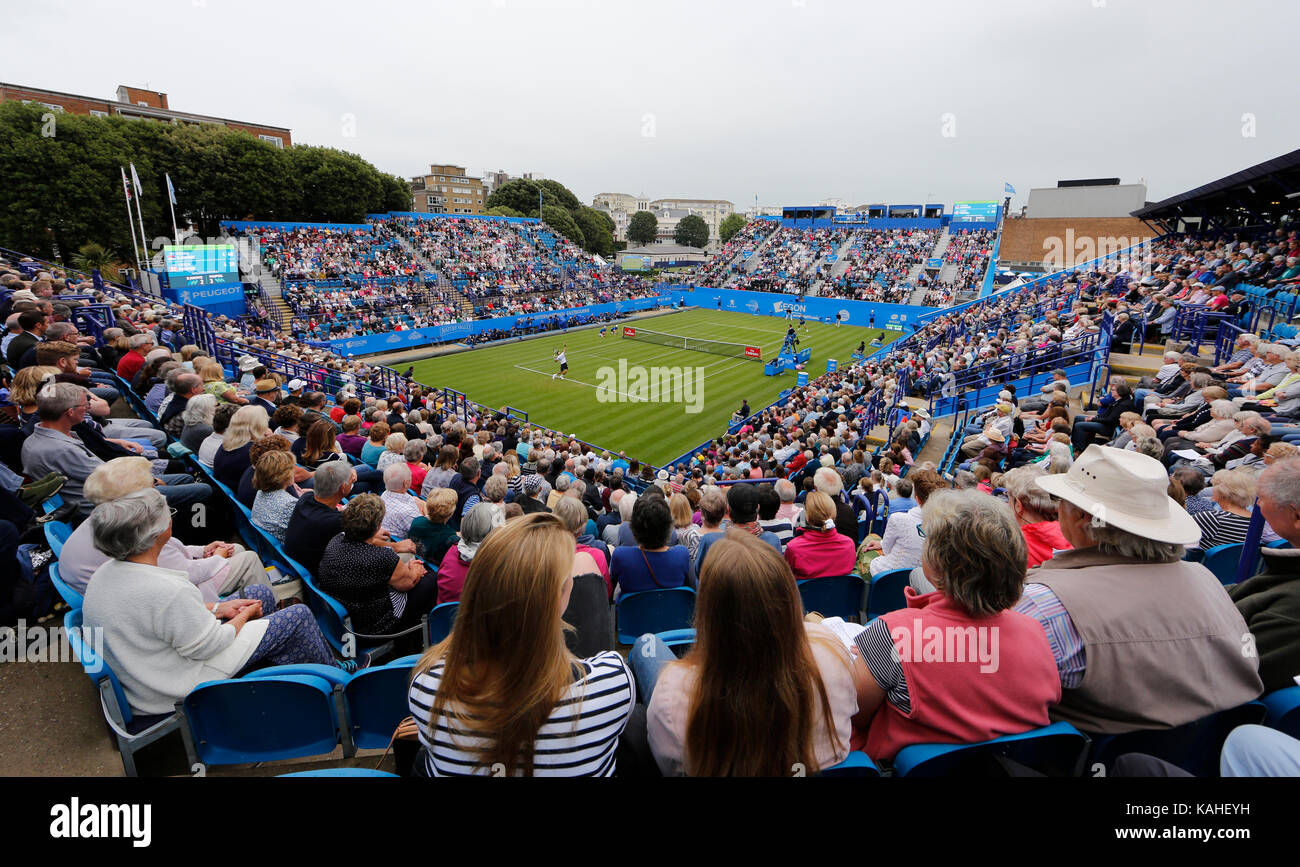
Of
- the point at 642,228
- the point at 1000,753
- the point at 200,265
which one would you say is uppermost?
the point at 642,228

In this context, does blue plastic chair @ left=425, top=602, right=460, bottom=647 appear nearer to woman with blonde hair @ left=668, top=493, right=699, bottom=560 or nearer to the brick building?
woman with blonde hair @ left=668, top=493, right=699, bottom=560

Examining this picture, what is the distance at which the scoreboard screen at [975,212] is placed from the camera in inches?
2249

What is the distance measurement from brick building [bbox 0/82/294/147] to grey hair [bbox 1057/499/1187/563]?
191ft

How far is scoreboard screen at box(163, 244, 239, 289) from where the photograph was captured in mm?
27625

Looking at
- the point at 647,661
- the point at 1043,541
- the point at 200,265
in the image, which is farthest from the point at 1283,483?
the point at 200,265

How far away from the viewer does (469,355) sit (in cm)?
3334

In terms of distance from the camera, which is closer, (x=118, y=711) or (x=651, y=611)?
(x=118, y=711)

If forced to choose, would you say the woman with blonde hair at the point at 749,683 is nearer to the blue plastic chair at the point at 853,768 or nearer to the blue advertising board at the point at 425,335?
the blue plastic chair at the point at 853,768

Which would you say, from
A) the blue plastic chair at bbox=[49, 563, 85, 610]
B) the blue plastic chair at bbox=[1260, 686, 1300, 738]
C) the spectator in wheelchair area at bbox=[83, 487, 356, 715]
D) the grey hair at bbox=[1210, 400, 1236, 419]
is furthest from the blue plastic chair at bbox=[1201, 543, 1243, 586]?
the blue plastic chair at bbox=[49, 563, 85, 610]

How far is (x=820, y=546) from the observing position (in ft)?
16.6

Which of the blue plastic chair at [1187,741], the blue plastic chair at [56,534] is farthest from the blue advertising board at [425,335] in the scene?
the blue plastic chair at [1187,741]

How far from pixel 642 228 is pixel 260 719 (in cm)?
11851

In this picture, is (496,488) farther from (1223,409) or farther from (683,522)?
(1223,409)
